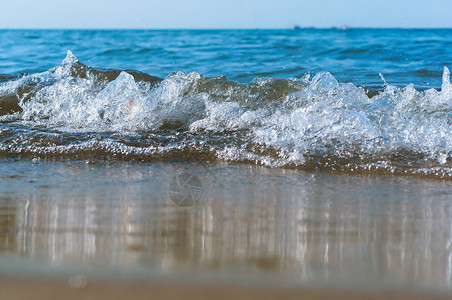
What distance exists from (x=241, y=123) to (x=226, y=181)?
1179 mm

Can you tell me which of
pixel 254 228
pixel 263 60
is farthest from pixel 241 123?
pixel 263 60

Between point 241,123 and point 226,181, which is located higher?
point 241,123

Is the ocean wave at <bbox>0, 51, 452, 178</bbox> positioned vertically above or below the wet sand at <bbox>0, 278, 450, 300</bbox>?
above

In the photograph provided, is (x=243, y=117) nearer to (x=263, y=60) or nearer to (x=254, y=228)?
(x=254, y=228)

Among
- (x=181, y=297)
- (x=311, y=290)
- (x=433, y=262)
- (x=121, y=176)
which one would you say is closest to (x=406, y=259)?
(x=433, y=262)

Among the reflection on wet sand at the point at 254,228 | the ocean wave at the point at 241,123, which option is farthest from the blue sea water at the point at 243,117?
the reflection on wet sand at the point at 254,228

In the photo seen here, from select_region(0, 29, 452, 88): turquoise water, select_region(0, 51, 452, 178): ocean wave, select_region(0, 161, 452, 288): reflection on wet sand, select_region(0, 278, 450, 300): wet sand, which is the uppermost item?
select_region(0, 29, 452, 88): turquoise water

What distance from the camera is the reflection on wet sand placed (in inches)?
52.2

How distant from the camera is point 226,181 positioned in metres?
2.28

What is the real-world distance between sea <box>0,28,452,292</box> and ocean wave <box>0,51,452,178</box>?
0.01m

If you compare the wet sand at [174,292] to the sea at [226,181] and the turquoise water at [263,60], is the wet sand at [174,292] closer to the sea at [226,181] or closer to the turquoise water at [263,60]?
the sea at [226,181]

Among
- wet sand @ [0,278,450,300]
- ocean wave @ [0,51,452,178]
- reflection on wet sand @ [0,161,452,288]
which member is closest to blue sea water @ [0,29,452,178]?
ocean wave @ [0,51,452,178]

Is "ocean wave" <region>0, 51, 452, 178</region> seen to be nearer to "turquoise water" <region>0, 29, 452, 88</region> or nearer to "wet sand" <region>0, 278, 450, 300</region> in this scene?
"turquoise water" <region>0, 29, 452, 88</region>

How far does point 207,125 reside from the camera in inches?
136
